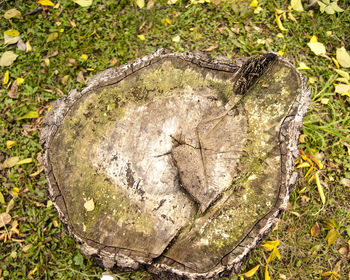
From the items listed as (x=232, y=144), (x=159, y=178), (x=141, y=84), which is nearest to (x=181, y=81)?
(x=141, y=84)

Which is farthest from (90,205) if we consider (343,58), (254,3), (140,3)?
(343,58)

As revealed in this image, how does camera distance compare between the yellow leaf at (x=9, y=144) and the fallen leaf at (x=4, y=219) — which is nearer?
the fallen leaf at (x=4, y=219)

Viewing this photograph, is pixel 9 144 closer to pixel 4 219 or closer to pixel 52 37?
pixel 4 219

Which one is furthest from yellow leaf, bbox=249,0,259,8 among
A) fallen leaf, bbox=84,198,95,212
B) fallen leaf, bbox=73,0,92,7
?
fallen leaf, bbox=84,198,95,212

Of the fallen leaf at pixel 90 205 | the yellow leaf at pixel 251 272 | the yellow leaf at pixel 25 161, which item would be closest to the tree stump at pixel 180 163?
the fallen leaf at pixel 90 205

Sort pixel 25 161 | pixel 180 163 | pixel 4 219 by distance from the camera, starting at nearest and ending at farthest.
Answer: pixel 180 163
pixel 4 219
pixel 25 161

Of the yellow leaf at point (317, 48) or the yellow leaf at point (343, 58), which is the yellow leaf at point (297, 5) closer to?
the yellow leaf at point (317, 48)
